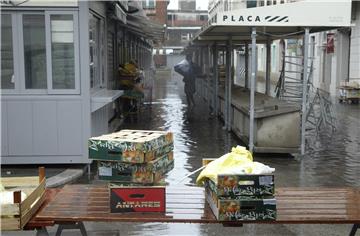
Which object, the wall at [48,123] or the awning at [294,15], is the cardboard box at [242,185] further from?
the awning at [294,15]

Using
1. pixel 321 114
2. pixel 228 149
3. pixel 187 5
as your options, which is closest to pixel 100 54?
pixel 228 149

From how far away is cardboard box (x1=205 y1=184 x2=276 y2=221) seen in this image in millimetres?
3572

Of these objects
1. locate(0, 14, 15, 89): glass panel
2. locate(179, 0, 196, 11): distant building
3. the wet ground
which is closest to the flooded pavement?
the wet ground

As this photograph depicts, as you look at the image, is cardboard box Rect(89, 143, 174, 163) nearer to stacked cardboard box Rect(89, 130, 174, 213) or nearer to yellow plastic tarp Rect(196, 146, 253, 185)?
stacked cardboard box Rect(89, 130, 174, 213)

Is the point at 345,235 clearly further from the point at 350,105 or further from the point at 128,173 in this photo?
the point at 350,105

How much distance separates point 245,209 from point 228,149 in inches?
289

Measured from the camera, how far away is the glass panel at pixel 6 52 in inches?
328

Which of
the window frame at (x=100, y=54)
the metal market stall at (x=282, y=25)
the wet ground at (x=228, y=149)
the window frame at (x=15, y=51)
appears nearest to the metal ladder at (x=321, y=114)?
the wet ground at (x=228, y=149)

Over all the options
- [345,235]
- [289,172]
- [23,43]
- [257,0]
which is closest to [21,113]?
[23,43]

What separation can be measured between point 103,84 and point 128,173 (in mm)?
7657

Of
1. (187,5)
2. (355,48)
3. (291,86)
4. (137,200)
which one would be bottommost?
(137,200)

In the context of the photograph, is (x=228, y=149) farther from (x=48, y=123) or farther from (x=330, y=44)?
(x=330, y=44)

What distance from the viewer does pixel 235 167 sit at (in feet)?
12.5

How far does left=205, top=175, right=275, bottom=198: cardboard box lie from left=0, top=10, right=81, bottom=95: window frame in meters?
5.30
